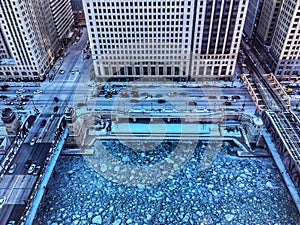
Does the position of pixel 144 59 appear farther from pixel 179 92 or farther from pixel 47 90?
pixel 47 90

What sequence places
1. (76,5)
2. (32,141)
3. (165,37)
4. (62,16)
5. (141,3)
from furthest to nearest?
(76,5) → (62,16) → (165,37) → (141,3) → (32,141)

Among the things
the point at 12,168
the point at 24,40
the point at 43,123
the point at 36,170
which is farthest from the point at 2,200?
the point at 24,40

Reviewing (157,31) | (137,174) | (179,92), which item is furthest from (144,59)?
(137,174)

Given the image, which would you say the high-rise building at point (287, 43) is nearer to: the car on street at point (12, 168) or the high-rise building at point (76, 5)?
the car on street at point (12, 168)

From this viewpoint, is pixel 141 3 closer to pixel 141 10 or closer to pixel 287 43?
pixel 141 10

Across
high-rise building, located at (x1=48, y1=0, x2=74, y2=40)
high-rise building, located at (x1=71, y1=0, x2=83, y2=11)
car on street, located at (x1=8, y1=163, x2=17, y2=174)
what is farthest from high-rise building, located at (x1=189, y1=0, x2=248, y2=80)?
high-rise building, located at (x1=71, y1=0, x2=83, y2=11)

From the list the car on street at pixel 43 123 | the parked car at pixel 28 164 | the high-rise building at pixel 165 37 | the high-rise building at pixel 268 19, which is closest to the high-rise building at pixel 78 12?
the high-rise building at pixel 165 37
